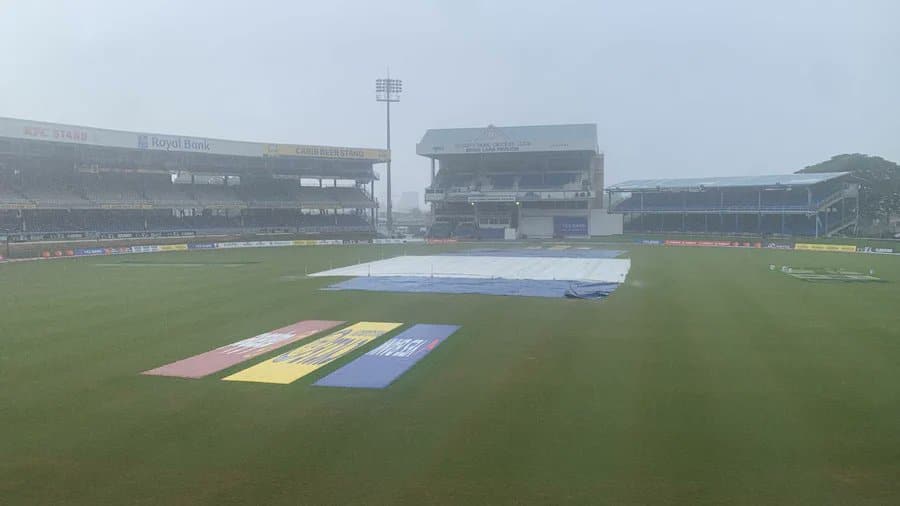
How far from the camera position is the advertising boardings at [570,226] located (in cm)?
7931

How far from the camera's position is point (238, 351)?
48.6 feet

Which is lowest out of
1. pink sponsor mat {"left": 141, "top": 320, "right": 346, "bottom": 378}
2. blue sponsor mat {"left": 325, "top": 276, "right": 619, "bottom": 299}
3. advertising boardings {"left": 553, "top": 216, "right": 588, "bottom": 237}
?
pink sponsor mat {"left": 141, "top": 320, "right": 346, "bottom": 378}

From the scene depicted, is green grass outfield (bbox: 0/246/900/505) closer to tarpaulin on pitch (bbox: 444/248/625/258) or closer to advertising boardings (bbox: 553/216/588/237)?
tarpaulin on pitch (bbox: 444/248/625/258)

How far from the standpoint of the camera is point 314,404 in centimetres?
1070

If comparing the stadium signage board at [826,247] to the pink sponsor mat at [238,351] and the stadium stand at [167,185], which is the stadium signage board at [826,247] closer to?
the stadium stand at [167,185]

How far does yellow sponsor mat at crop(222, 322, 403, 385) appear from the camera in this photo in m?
12.6

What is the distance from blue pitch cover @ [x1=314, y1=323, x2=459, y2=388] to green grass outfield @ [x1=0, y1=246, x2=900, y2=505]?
0.38 meters

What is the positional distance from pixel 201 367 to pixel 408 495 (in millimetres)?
7855

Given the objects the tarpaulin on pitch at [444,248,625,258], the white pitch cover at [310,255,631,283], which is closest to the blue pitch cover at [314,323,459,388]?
the white pitch cover at [310,255,631,283]

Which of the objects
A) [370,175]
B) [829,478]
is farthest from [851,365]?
[370,175]

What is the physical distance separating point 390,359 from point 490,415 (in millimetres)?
4449

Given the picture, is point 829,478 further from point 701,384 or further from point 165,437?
point 165,437

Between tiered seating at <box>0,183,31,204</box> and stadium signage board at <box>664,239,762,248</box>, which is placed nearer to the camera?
tiered seating at <box>0,183,31,204</box>

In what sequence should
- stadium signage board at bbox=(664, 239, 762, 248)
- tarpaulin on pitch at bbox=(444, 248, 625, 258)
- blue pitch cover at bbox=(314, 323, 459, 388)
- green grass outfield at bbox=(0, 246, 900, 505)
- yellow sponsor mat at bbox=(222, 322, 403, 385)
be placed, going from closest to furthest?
green grass outfield at bbox=(0, 246, 900, 505) < blue pitch cover at bbox=(314, 323, 459, 388) < yellow sponsor mat at bbox=(222, 322, 403, 385) < tarpaulin on pitch at bbox=(444, 248, 625, 258) < stadium signage board at bbox=(664, 239, 762, 248)
